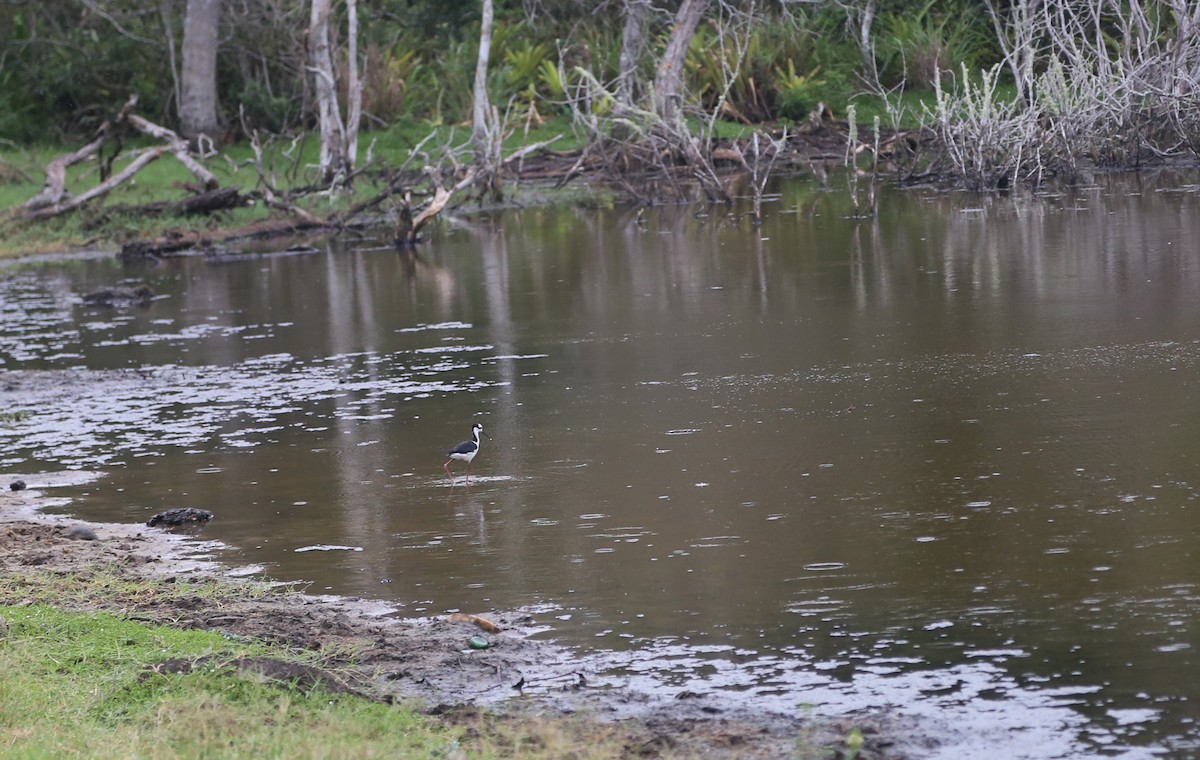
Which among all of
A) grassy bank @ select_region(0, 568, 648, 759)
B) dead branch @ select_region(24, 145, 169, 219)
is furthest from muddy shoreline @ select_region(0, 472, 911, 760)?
dead branch @ select_region(24, 145, 169, 219)

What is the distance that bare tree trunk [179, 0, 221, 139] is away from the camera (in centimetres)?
3412

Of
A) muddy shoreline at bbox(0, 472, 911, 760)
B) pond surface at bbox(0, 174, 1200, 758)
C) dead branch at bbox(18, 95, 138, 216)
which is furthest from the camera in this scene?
dead branch at bbox(18, 95, 138, 216)

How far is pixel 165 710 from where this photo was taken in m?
5.46

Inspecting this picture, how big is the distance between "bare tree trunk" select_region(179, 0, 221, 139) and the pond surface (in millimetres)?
15537

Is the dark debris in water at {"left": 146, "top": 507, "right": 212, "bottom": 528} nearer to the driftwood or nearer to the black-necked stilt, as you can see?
the black-necked stilt

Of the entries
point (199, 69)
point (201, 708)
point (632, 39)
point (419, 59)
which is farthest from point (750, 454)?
point (419, 59)

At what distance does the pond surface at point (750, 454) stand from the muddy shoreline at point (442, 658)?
0.60ft

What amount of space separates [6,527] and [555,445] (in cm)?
332

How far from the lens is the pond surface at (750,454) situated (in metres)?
6.29

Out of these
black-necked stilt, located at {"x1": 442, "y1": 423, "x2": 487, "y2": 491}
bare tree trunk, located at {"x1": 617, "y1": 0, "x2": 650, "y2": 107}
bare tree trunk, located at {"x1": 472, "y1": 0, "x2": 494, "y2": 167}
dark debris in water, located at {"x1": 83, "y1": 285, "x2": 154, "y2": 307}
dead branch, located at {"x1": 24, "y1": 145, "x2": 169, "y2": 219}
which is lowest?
black-necked stilt, located at {"x1": 442, "y1": 423, "x2": 487, "y2": 491}

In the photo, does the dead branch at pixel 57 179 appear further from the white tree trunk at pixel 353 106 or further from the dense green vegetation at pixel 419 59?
the dense green vegetation at pixel 419 59

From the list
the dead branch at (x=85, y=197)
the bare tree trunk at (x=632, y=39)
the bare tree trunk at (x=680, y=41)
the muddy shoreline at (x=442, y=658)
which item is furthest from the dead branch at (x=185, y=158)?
the muddy shoreline at (x=442, y=658)

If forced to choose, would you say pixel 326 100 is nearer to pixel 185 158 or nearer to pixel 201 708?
pixel 185 158

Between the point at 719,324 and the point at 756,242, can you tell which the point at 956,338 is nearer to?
the point at 719,324
